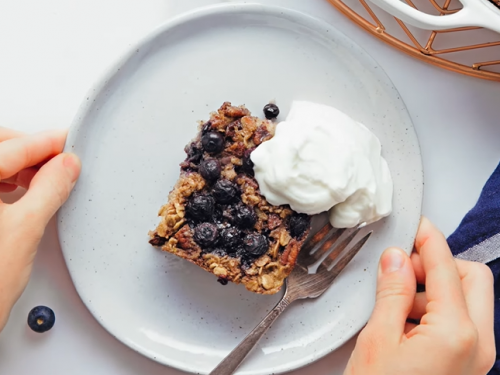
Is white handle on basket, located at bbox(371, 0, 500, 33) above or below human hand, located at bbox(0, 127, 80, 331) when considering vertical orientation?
above

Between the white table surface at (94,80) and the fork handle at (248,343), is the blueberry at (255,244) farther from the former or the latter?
the white table surface at (94,80)

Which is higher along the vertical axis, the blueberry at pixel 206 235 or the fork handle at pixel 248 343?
the blueberry at pixel 206 235

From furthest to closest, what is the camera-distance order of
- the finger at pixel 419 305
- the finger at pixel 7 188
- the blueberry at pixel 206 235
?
the finger at pixel 7 188, the finger at pixel 419 305, the blueberry at pixel 206 235

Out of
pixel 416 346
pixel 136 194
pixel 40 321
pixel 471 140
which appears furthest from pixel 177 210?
pixel 471 140

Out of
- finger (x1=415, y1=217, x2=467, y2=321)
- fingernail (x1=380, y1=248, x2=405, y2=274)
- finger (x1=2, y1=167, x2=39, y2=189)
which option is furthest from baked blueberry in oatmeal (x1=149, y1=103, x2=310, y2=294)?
finger (x1=2, y1=167, x2=39, y2=189)

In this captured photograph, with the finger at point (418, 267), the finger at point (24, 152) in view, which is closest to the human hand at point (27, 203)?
the finger at point (24, 152)

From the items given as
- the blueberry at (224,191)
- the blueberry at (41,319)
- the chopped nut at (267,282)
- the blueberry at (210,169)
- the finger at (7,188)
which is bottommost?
the blueberry at (41,319)

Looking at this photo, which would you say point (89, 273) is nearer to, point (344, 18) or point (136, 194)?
point (136, 194)

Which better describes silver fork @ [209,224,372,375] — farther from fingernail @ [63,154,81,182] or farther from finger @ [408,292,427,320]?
fingernail @ [63,154,81,182]
